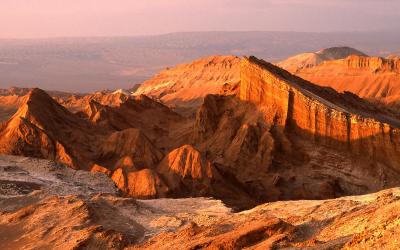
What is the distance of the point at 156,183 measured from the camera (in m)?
26.7

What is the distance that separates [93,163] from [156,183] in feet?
24.6

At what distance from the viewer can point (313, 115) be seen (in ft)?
102

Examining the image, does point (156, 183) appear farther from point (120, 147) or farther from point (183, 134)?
point (183, 134)

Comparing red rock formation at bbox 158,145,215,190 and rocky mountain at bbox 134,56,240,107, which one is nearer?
red rock formation at bbox 158,145,215,190

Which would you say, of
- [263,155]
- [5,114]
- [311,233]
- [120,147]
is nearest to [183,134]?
[120,147]

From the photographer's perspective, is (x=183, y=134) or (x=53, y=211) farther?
(x=183, y=134)

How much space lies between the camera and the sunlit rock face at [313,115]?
29.4m

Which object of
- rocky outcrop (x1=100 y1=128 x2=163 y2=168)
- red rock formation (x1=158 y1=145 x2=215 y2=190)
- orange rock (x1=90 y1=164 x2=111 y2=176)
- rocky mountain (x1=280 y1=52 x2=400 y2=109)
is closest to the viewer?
red rock formation (x1=158 y1=145 x2=215 y2=190)

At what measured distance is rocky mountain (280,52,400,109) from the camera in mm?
73312

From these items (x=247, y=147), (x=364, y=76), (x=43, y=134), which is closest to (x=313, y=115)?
(x=247, y=147)

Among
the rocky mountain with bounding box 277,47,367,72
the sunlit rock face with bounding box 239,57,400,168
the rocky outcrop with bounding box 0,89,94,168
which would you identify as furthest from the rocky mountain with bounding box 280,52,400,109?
the rocky outcrop with bounding box 0,89,94,168

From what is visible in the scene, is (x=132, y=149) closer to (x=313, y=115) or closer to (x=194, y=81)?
(x=313, y=115)

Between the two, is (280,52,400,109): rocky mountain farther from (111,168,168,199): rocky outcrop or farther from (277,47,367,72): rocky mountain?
(111,168,168,199): rocky outcrop

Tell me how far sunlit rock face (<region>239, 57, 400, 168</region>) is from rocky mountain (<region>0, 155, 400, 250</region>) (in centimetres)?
1098
